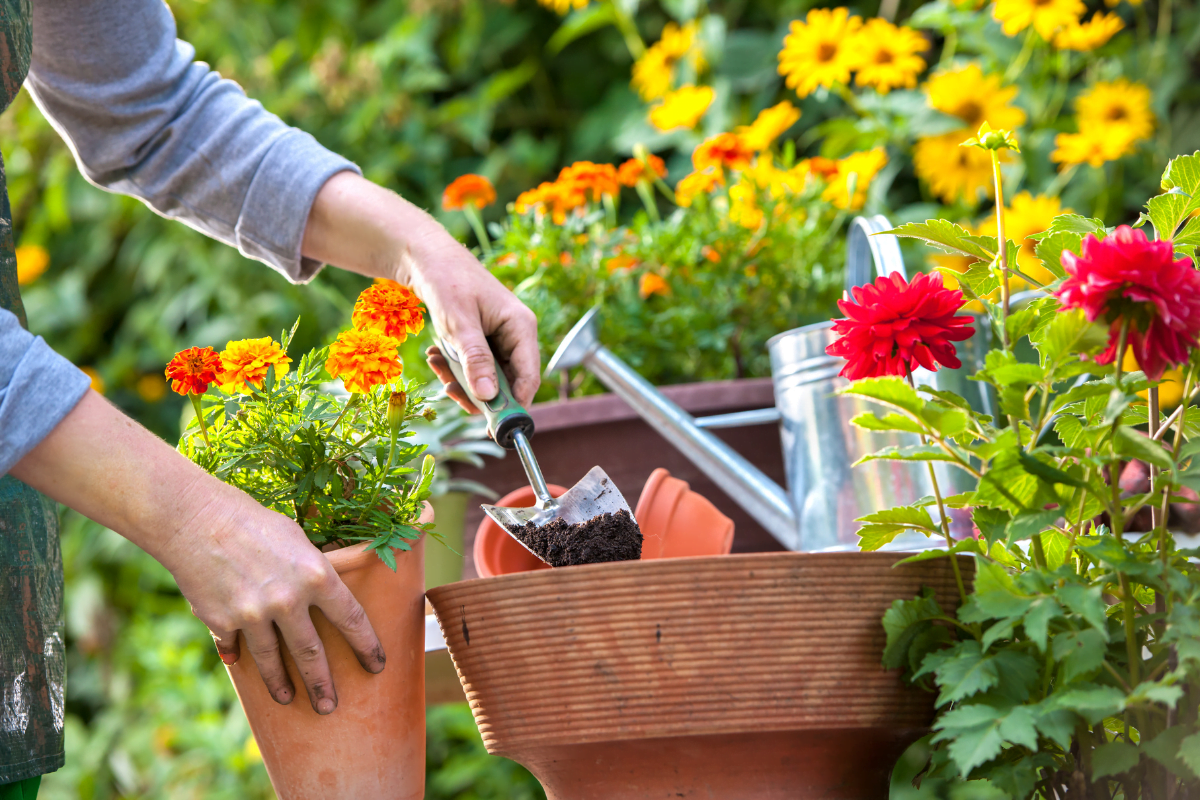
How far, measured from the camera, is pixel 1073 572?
50cm

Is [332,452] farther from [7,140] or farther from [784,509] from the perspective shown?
[7,140]

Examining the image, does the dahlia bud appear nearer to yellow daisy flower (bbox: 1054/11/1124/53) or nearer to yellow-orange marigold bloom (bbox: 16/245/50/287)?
yellow daisy flower (bbox: 1054/11/1124/53)

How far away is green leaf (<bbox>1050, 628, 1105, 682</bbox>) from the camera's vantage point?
1.47 ft

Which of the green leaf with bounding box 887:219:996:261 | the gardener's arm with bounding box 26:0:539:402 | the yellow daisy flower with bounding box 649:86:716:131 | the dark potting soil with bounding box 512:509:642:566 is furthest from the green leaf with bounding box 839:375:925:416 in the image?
the yellow daisy flower with bounding box 649:86:716:131

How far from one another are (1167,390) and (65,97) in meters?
1.40

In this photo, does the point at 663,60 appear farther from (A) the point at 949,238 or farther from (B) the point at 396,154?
(A) the point at 949,238

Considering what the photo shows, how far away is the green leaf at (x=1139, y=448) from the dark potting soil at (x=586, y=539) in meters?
0.30

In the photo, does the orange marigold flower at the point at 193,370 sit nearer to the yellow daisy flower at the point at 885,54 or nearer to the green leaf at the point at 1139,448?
the green leaf at the point at 1139,448

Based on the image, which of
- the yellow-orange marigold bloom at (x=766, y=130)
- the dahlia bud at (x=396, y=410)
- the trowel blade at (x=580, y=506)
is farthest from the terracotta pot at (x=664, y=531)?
the yellow-orange marigold bloom at (x=766, y=130)

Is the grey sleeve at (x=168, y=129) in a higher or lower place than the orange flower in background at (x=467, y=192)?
lower

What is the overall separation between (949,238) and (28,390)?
498mm

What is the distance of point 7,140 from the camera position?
8.74 ft

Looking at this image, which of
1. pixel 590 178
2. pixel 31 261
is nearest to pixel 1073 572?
Answer: pixel 590 178

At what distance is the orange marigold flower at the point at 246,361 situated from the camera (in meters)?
0.65
